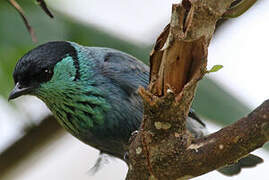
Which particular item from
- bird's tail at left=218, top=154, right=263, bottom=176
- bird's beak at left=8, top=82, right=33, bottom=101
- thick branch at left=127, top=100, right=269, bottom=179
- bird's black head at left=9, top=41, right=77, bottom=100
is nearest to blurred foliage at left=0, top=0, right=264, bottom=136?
bird's black head at left=9, top=41, right=77, bottom=100

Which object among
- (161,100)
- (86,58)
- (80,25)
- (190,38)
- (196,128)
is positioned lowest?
(196,128)

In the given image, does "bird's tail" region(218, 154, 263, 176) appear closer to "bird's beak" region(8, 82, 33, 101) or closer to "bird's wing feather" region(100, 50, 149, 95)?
"bird's wing feather" region(100, 50, 149, 95)

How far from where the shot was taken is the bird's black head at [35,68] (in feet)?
11.8

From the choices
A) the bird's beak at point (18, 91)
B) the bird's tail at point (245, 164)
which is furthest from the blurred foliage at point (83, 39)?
the bird's tail at point (245, 164)

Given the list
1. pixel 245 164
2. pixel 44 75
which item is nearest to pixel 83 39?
pixel 44 75

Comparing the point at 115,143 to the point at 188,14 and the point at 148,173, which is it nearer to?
the point at 148,173

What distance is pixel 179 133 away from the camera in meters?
2.61

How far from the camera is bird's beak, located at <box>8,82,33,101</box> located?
11.8 feet

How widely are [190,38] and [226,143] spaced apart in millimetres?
421

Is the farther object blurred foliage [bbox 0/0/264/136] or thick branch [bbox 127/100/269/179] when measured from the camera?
blurred foliage [bbox 0/0/264/136]

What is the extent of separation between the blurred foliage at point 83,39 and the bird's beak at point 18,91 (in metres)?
0.23

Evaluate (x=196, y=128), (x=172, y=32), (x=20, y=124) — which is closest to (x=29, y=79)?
(x=20, y=124)

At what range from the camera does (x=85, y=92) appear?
3.83m

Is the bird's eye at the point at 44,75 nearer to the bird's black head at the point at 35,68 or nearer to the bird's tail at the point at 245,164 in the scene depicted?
the bird's black head at the point at 35,68
